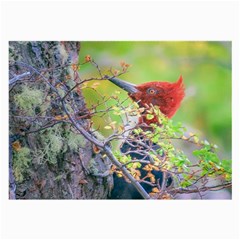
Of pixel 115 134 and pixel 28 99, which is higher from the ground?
pixel 28 99

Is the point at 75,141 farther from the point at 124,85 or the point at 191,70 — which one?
the point at 191,70

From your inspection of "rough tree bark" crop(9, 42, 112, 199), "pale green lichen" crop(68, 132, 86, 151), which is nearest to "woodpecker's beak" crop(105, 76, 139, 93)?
"rough tree bark" crop(9, 42, 112, 199)

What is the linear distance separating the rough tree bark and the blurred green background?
0.18 meters

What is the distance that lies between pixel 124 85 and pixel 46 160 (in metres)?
0.59

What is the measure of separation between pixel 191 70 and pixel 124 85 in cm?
39

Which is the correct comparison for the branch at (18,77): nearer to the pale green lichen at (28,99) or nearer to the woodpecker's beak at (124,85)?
the pale green lichen at (28,99)

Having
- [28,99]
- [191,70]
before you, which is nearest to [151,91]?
[191,70]

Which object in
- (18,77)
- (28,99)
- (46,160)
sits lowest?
(46,160)

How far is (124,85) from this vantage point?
2490 millimetres

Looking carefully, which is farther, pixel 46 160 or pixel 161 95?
pixel 161 95

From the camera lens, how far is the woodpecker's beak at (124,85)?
8.09 ft

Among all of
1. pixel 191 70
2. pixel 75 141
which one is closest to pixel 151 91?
pixel 191 70
